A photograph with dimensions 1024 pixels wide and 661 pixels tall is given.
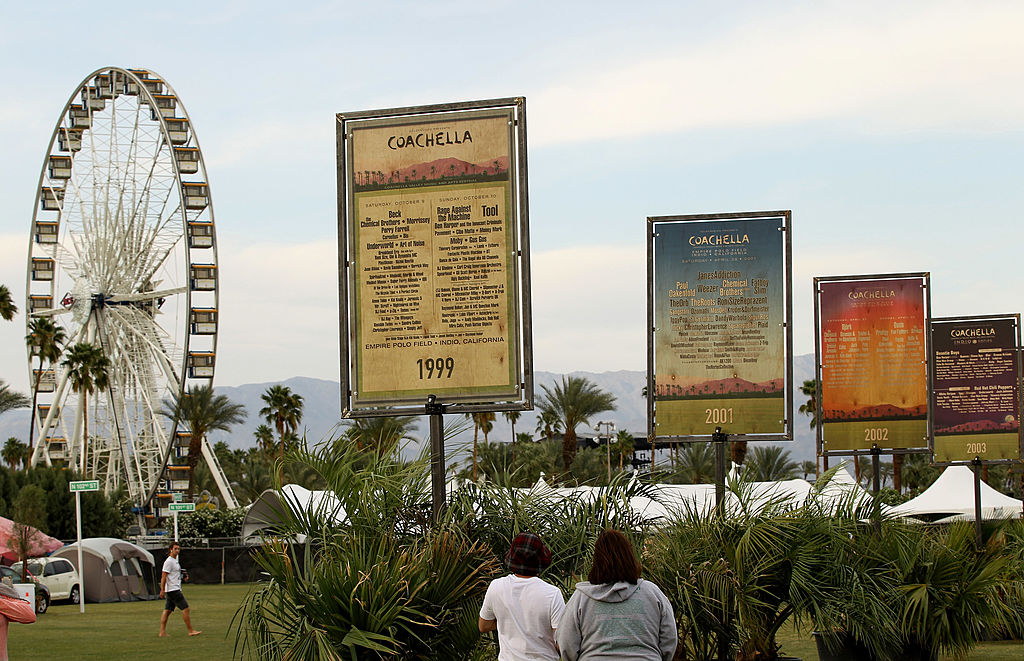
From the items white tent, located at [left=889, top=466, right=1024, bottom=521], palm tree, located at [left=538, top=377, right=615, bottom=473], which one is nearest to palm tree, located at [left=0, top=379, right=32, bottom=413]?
palm tree, located at [left=538, top=377, right=615, bottom=473]

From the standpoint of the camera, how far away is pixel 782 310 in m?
11.6

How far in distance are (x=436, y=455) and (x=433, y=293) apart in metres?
1.22

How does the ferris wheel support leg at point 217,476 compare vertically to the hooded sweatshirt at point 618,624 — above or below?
below

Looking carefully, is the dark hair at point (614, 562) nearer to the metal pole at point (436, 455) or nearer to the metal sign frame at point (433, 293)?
the metal pole at point (436, 455)

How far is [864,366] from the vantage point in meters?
14.7

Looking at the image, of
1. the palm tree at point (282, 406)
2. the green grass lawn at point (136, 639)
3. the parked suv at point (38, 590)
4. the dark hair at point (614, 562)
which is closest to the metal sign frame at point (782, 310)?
the green grass lawn at point (136, 639)

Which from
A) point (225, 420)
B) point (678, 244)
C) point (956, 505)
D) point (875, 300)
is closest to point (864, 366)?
point (875, 300)

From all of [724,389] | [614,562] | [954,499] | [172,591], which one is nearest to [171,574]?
[172,591]

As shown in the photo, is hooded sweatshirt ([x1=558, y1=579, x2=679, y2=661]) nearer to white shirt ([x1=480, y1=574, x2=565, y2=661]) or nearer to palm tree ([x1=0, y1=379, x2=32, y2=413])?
white shirt ([x1=480, y1=574, x2=565, y2=661])

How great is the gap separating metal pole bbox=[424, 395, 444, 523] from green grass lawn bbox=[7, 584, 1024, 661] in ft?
11.2

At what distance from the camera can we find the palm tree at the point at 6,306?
57469 mm

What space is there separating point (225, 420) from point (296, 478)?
62451mm

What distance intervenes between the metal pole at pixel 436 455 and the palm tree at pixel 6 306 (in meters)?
52.5

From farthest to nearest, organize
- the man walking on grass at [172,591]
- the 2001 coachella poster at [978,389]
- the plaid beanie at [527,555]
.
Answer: the man walking on grass at [172,591] < the 2001 coachella poster at [978,389] < the plaid beanie at [527,555]
